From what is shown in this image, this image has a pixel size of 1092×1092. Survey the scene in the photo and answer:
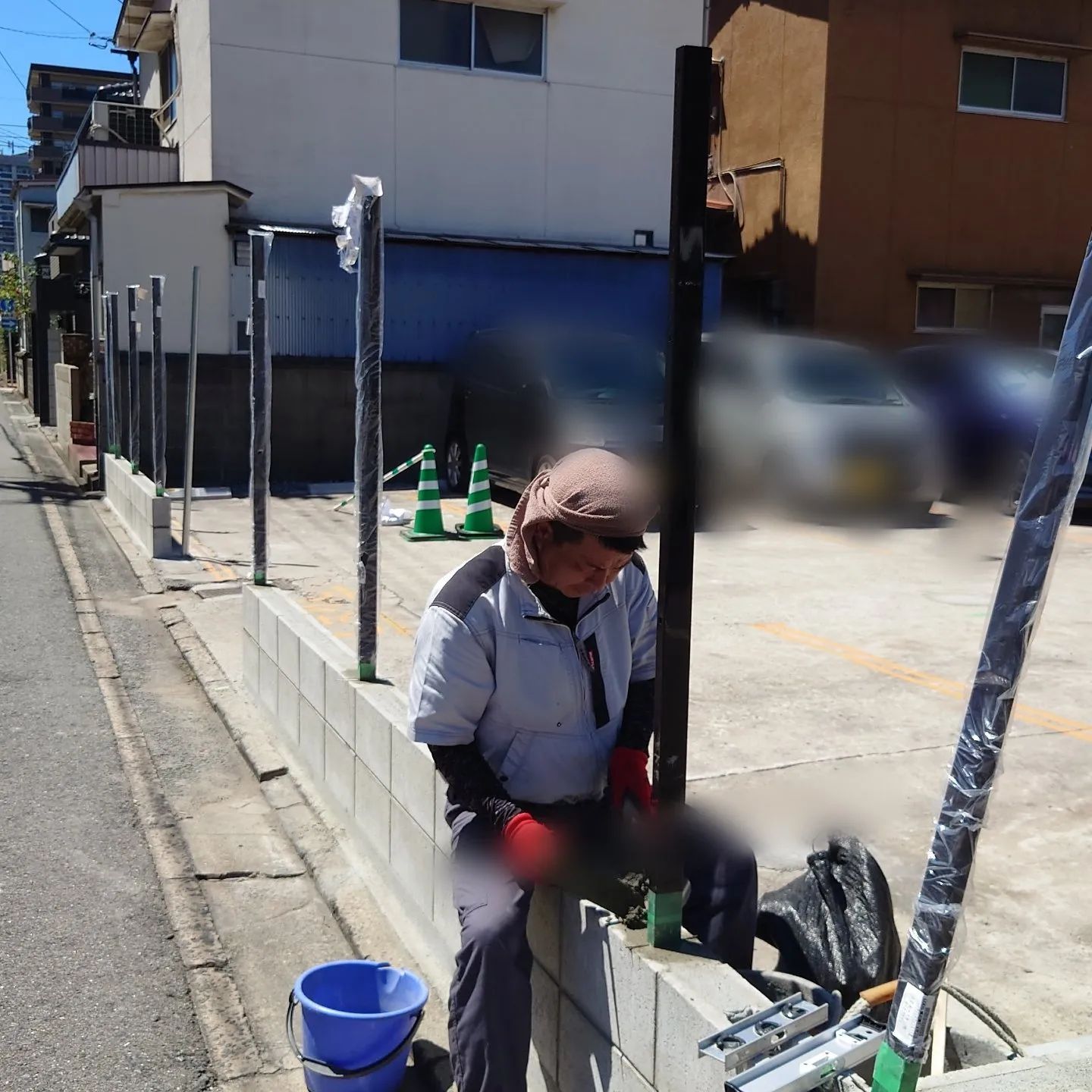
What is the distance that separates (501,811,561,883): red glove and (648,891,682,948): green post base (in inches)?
11.1

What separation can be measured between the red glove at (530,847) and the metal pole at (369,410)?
205 centimetres

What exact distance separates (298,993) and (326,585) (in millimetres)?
6541

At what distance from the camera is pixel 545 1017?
298 centimetres

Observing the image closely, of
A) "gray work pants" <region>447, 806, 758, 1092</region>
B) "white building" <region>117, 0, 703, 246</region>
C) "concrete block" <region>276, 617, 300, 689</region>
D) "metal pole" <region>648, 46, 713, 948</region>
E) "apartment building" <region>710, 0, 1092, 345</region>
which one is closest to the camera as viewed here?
"metal pole" <region>648, 46, 713, 948</region>

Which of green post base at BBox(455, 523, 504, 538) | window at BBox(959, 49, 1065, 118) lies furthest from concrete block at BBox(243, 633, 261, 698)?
window at BBox(959, 49, 1065, 118)

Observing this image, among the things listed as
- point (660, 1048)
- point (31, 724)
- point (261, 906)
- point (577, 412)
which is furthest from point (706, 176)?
point (577, 412)

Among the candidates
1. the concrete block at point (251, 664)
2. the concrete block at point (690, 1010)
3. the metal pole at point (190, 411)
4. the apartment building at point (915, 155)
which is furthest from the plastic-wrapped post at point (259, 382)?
the apartment building at point (915, 155)

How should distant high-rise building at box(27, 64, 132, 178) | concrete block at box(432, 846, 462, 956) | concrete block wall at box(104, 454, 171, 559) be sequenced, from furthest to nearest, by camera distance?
1. distant high-rise building at box(27, 64, 132, 178)
2. concrete block wall at box(104, 454, 171, 559)
3. concrete block at box(432, 846, 462, 956)

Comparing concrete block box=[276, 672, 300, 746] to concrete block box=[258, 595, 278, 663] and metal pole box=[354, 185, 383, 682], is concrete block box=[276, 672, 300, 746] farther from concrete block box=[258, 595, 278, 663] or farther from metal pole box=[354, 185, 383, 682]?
metal pole box=[354, 185, 383, 682]

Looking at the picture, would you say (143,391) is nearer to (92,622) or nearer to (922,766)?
(92,622)

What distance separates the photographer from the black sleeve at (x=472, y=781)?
9.46ft

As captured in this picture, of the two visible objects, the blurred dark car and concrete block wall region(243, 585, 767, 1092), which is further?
the blurred dark car

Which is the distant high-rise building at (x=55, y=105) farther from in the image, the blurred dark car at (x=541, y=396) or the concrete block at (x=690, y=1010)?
the concrete block at (x=690, y=1010)

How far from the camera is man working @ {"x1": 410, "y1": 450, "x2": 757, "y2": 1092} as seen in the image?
272 centimetres
